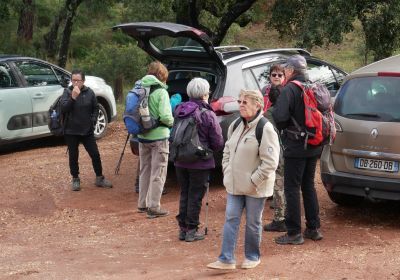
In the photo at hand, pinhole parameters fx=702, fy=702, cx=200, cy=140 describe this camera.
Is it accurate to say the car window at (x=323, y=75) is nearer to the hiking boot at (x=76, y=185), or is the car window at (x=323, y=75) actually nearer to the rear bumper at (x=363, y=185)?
the rear bumper at (x=363, y=185)

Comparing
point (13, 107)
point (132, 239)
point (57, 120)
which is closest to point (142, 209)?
point (132, 239)

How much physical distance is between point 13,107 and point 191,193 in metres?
5.51

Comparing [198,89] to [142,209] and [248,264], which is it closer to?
[248,264]

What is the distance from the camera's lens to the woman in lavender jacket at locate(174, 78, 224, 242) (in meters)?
6.85

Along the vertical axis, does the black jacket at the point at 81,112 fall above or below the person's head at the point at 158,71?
below

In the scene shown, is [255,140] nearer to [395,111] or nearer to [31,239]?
[395,111]

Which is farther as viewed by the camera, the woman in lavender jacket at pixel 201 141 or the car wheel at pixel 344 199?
the car wheel at pixel 344 199

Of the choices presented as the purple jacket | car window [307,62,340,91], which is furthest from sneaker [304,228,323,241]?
car window [307,62,340,91]

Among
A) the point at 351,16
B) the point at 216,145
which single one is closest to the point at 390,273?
the point at 216,145

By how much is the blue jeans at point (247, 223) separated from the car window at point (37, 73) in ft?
22.6

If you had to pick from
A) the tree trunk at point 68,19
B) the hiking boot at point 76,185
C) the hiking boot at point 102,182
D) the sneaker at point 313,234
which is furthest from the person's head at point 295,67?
the tree trunk at point 68,19

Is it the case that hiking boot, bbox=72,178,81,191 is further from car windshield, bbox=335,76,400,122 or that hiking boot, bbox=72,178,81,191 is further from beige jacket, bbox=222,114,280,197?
beige jacket, bbox=222,114,280,197

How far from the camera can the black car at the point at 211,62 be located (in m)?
8.41

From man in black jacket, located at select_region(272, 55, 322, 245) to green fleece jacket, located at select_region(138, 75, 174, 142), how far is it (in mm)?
1607
